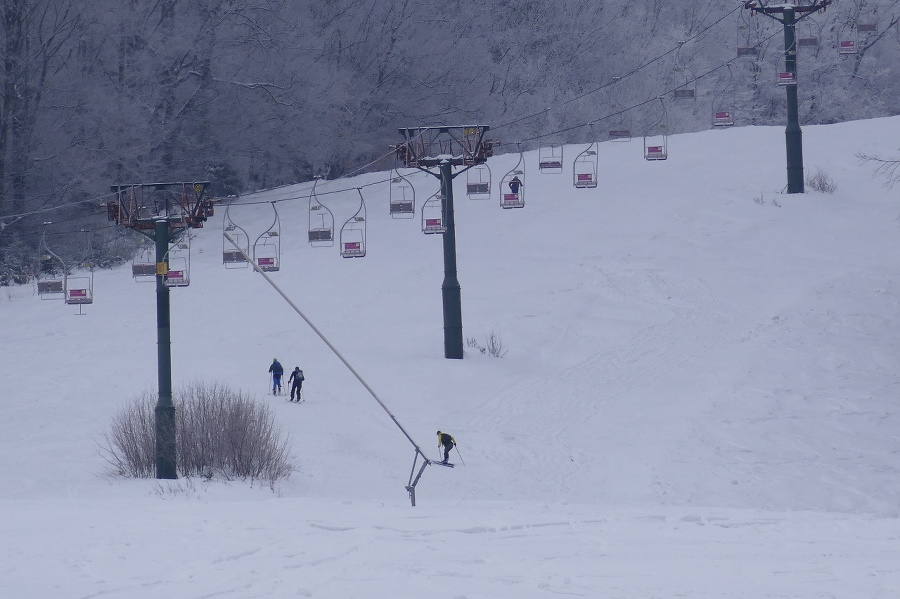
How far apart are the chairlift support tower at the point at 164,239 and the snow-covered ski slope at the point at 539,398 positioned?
80 centimetres

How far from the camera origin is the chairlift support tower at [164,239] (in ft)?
58.9

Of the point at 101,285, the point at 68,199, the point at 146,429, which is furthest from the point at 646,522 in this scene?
the point at 68,199

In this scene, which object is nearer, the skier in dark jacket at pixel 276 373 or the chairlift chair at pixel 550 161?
the skier in dark jacket at pixel 276 373

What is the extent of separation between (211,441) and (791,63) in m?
22.4

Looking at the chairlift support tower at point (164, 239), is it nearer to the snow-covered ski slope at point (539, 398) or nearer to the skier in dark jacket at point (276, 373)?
the snow-covered ski slope at point (539, 398)

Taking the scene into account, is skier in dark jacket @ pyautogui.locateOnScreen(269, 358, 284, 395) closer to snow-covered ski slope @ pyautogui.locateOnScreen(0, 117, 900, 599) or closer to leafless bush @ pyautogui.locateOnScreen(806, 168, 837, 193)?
snow-covered ski slope @ pyautogui.locateOnScreen(0, 117, 900, 599)

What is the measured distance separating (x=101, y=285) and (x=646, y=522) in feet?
90.0

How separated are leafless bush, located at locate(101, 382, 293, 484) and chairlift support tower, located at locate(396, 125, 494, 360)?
7.30 m

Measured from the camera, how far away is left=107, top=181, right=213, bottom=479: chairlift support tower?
17953 mm

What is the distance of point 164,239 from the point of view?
1825 cm

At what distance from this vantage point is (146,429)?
18.7 m

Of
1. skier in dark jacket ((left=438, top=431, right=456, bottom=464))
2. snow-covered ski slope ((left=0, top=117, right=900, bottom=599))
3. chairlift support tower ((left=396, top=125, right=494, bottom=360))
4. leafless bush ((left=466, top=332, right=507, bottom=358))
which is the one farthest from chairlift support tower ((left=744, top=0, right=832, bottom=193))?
skier in dark jacket ((left=438, top=431, right=456, bottom=464))

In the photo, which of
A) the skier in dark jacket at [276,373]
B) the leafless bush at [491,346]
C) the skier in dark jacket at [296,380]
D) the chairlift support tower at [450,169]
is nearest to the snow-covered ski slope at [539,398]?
the leafless bush at [491,346]

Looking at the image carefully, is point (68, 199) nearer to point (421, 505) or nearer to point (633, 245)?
point (633, 245)
